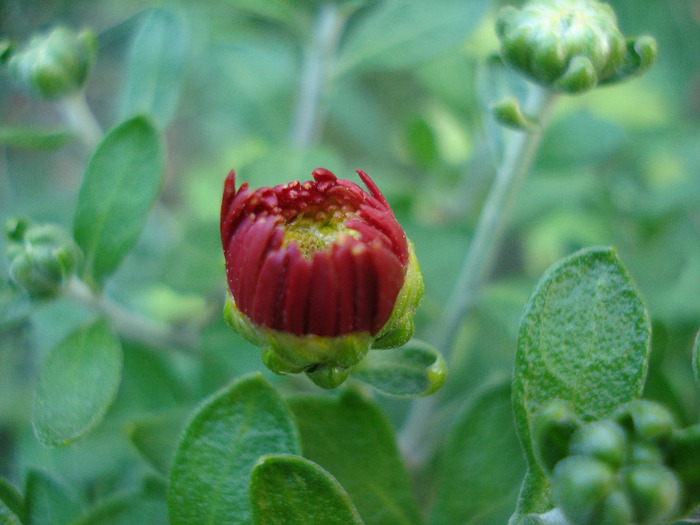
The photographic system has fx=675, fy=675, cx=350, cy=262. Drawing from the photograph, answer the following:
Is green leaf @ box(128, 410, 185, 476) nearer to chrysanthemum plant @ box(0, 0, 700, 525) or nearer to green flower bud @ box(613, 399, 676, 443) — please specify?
chrysanthemum plant @ box(0, 0, 700, 525)

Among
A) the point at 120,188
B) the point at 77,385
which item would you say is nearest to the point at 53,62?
the point at 120,188

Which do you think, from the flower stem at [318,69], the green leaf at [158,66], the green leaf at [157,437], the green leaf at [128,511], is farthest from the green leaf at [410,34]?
the green leaf at [128,511]

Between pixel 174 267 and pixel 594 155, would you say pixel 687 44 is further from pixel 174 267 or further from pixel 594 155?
pixel 174 267

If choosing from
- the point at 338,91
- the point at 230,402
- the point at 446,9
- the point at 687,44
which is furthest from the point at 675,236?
the point at 230,402

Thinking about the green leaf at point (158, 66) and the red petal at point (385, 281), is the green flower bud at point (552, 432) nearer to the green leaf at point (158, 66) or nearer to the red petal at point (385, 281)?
the red petal at point (385, 281)

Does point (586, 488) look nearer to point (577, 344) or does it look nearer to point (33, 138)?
point (577, 344)
